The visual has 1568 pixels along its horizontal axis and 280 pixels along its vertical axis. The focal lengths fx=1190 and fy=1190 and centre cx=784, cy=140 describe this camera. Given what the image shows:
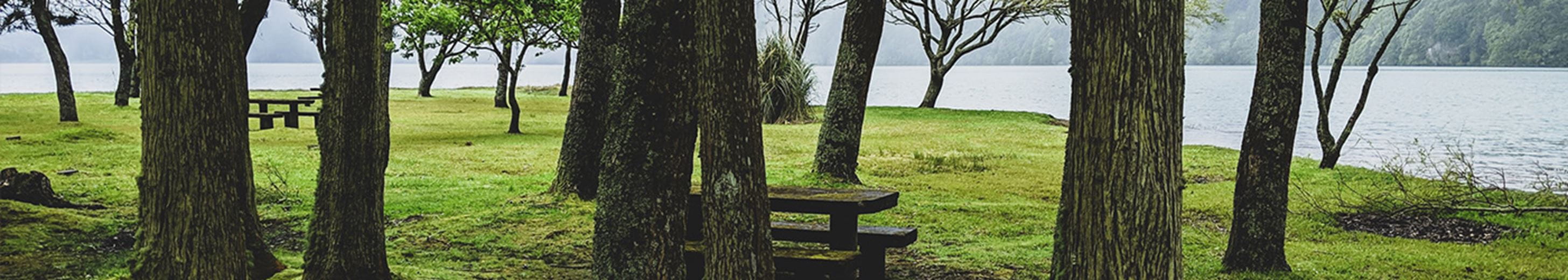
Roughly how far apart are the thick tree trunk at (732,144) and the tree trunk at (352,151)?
171cm

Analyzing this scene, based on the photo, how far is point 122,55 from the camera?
84.6 ft

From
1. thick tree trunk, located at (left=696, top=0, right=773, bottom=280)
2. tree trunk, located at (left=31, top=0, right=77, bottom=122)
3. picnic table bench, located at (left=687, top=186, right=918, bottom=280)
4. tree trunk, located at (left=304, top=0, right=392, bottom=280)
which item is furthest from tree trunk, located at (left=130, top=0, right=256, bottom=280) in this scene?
tree trunk, located at (left=31, top=0, right=77, bottom=122)

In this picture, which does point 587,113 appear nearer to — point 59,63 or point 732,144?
point 732,144

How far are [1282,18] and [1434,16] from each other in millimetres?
78152

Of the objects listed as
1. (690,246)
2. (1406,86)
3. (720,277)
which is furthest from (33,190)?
(1406,86)

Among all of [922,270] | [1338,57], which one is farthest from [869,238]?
[1338,57]

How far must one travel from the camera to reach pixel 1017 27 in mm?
165000

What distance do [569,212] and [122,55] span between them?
2129cm

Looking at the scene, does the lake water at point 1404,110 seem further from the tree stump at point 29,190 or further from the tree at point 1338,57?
the tree stump at point 29,190

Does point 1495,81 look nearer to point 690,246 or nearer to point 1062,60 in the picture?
point 690,246

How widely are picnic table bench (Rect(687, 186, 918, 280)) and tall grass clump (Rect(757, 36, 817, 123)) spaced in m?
15.5

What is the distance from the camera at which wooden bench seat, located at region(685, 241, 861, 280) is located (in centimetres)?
557

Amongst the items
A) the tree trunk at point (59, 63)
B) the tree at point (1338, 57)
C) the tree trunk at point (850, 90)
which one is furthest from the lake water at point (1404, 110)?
the tree trunk at point (59, 63)

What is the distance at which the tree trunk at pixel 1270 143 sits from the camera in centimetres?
585
